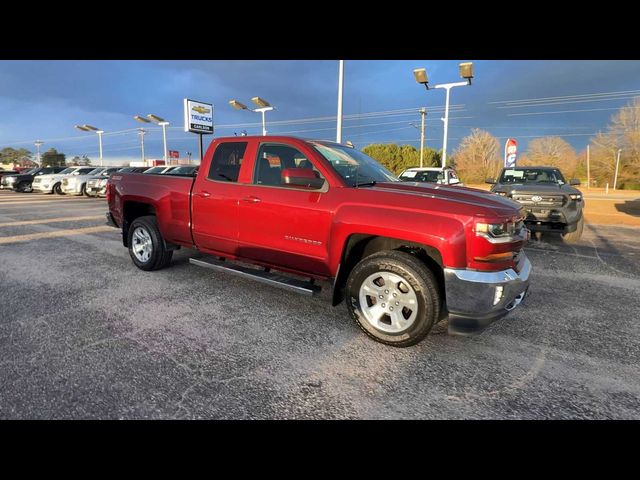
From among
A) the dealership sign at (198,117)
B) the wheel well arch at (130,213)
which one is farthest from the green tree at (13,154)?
the wheel well arch at (130,213)

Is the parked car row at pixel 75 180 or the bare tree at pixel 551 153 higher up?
the bare tree at pixel 551 153

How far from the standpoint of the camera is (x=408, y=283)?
3322 mm

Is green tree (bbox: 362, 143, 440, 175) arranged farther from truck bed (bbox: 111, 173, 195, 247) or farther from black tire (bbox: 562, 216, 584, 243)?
truck bed (bbox: 111, 173, 195, 247)

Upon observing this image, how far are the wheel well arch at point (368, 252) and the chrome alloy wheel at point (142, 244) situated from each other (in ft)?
10.6

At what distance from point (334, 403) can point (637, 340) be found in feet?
10.3

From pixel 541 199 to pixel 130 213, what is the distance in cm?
828

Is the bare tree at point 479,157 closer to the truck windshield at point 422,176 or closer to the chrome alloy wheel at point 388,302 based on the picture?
the truck windshield at point 422,176

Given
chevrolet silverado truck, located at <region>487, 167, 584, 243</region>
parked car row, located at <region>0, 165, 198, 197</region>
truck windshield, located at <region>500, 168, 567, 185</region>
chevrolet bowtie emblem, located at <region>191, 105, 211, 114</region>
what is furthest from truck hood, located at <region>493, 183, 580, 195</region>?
chevrolet bowtie emblem, located at <region>191, 105, 211, 114</region>

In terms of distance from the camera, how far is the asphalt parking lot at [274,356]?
2.57 metres

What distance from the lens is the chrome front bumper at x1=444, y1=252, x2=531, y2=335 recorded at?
3107 millimetres

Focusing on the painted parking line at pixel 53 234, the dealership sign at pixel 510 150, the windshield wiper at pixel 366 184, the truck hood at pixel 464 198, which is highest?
the dealership sign at pixel 510 150

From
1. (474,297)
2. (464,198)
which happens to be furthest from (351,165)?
(474,297)

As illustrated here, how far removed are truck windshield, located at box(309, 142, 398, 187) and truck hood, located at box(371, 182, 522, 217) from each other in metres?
0.23

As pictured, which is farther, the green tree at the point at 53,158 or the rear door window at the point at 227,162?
the green tree at the point at 53,158
